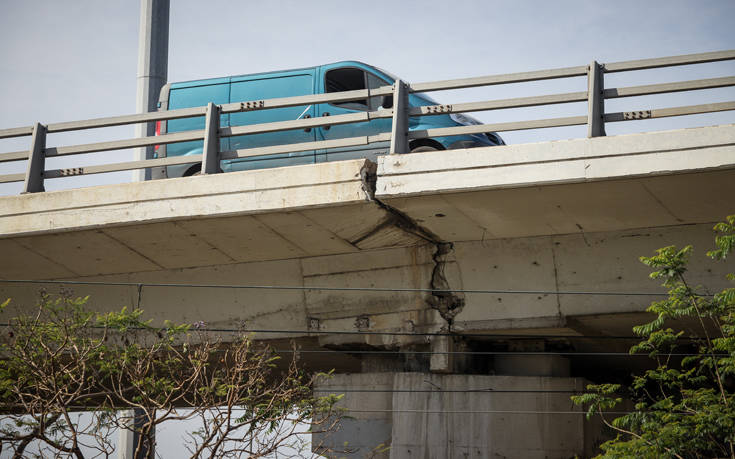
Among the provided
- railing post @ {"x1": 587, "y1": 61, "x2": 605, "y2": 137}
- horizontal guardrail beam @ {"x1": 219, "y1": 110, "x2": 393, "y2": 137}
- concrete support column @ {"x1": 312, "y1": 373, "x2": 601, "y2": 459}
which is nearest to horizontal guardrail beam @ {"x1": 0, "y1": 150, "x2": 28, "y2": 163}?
horizontal guardrail beam @ {"x1": 219, "y1": 110, "x2": 393, "y2": 137}

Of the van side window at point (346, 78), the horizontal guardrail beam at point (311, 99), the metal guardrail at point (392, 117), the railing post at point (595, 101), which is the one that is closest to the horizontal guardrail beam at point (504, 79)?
the metal guardrail at point (392, 117)

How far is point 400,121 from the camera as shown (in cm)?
1046

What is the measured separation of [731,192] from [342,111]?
5189mm

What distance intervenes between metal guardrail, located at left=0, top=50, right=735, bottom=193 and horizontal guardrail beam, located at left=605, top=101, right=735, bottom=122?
0.03 feet

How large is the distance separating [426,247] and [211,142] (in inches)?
114

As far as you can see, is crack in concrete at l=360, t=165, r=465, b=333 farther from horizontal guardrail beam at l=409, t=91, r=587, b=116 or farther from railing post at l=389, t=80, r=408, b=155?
horizontal guardrail beam at l=409, t=91, r=587, b=116

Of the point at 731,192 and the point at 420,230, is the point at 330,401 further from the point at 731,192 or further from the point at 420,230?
the point at 731,192

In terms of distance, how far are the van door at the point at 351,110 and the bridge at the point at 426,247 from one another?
4.04ft

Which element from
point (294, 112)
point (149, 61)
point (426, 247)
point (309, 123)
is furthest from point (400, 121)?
point (149, 61)

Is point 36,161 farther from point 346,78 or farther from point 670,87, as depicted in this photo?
point 670,87

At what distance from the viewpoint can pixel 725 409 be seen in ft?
29.2

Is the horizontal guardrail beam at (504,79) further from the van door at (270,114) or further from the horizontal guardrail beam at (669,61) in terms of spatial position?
the van door at (270,114)

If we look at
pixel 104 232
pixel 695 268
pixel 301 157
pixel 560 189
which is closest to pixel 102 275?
pixel 104 232

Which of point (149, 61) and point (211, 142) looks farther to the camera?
point (149, 61)
